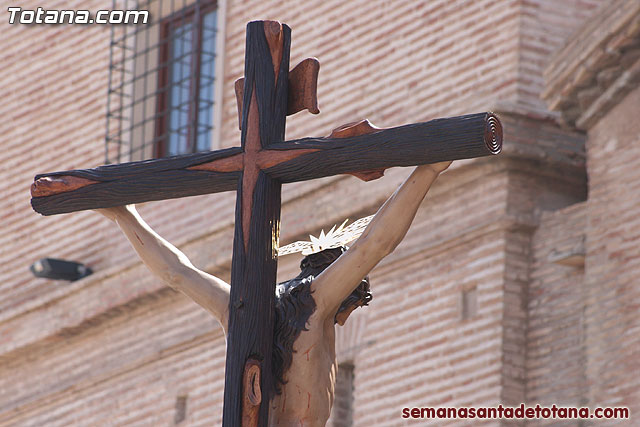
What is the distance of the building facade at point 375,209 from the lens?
484 inches

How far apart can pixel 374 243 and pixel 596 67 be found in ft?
20.0

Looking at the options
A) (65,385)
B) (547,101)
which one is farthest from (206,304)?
(65,385)

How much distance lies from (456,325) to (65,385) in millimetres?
4831

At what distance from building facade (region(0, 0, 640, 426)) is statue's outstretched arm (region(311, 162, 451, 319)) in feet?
18.2

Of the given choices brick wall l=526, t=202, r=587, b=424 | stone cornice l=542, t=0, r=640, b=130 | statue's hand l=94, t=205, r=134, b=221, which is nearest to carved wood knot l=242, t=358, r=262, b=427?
statue's hand l=94, t=205, r=134, b=221

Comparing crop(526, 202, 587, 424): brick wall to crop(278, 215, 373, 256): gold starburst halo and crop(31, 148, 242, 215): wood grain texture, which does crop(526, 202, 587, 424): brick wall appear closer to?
crop(278, 215, 373, 256): gold starburst halo

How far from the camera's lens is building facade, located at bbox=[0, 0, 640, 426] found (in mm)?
12305

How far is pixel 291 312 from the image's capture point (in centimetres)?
640

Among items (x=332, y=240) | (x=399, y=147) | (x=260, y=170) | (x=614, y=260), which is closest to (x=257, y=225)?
(x=260, y=170)

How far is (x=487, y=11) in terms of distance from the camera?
539 inches

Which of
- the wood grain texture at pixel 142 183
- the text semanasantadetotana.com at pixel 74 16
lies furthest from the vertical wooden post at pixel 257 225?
the text semanasantadetotana.com at pixel 74 16

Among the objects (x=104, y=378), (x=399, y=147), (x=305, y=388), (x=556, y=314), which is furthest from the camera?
(x=104, y=378)

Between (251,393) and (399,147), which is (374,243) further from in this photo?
(251,393)

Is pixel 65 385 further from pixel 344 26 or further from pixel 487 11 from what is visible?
pixel 487 11
